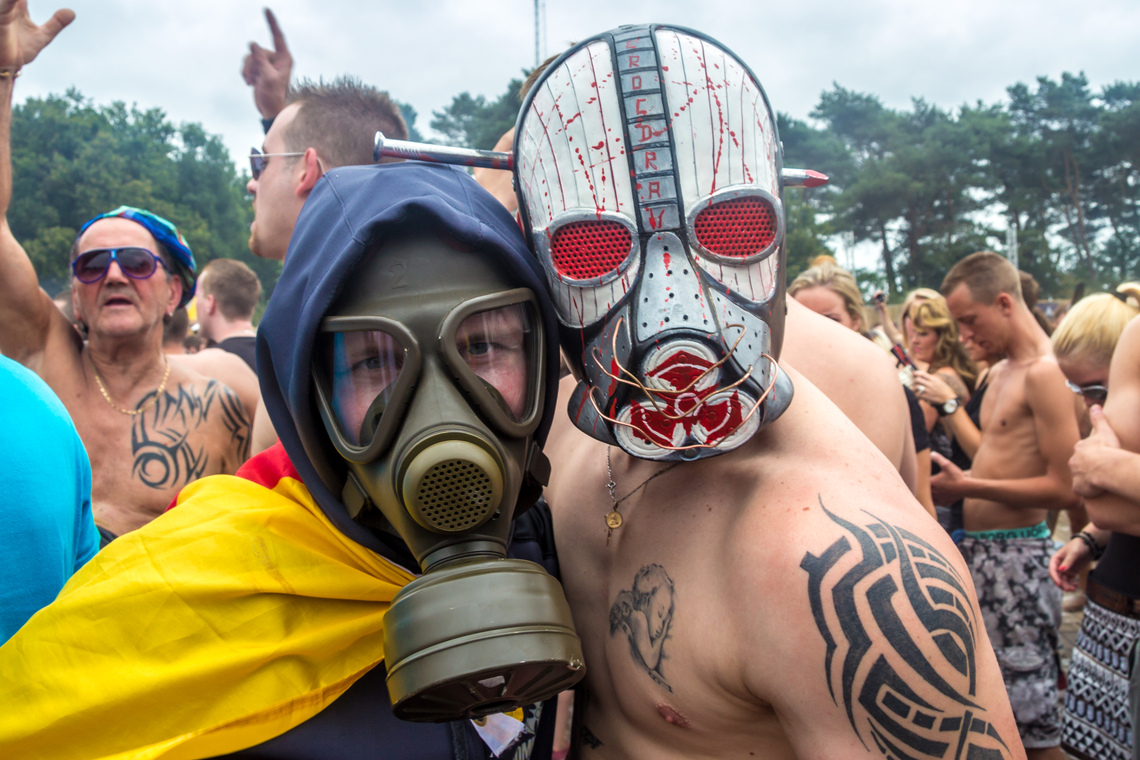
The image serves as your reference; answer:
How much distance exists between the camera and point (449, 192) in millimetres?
1763

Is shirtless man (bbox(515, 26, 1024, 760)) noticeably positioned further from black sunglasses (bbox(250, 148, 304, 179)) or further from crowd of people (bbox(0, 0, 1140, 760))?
black sunglasses (bbox(250, 148, 304, 179))

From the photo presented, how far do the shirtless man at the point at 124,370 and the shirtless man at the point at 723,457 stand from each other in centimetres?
285

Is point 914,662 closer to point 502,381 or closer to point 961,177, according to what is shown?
point 502,381

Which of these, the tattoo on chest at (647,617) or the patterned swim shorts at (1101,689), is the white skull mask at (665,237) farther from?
the patterned swim shorts at (1101,689)

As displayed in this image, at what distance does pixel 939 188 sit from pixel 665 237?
5246 centimetres

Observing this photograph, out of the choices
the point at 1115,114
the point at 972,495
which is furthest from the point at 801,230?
the point at 972,495

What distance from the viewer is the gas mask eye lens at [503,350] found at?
1.62 metres

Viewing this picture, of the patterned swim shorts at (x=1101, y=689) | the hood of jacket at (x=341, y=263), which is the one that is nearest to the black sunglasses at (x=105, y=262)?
the hood of jacket at (x=341, y=263)

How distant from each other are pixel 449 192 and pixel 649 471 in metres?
0.81

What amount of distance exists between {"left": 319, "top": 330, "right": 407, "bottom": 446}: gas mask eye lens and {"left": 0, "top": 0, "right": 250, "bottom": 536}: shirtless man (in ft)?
8.27

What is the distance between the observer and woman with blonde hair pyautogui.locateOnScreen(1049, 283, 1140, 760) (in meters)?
3.38

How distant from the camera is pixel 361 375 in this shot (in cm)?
161

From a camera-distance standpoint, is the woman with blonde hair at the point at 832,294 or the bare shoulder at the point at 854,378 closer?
the bare shoulder at the point at 854,378

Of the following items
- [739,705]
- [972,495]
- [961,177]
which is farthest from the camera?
[961,177]
